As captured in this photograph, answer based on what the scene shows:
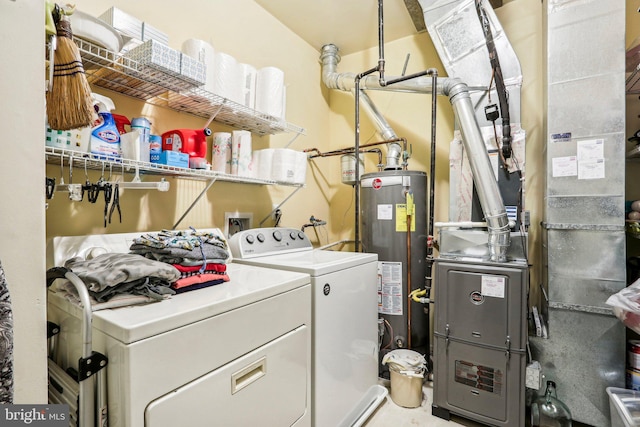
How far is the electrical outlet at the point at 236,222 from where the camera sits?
6.37 ft

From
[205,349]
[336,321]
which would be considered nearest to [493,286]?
[336,321]

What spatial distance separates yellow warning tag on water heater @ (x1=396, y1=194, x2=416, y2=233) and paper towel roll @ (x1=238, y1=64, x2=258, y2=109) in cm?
124

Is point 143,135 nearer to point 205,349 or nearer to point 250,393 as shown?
point 205,349

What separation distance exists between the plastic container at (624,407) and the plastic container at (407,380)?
923mm

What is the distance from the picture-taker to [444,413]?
5.84 feet

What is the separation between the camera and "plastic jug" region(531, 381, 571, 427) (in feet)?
5.24

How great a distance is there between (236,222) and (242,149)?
56cm

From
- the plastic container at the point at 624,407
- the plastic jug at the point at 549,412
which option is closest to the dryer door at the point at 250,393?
the plastic jug at the point at 549,412

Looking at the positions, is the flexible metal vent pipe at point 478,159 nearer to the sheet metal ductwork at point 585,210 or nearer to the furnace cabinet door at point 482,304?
the furnace cabinet door at point 482,304

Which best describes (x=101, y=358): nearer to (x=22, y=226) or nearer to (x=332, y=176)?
(x=22, y=226)

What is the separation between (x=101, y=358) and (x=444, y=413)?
187 centimetres

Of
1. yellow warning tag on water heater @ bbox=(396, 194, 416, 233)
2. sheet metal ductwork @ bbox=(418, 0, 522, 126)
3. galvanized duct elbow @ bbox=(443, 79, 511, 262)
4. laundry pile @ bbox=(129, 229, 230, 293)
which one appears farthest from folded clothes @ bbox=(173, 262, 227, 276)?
sheet metal ductwork @ bbox=(418, 0, 522, 126)

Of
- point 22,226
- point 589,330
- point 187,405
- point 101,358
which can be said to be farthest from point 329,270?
point 589,330

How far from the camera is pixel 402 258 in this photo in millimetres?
2195
